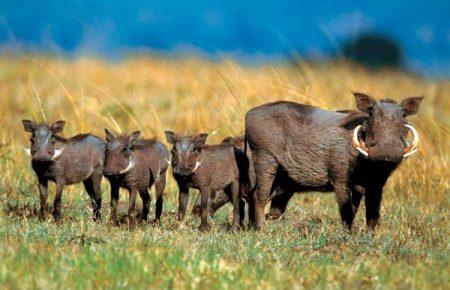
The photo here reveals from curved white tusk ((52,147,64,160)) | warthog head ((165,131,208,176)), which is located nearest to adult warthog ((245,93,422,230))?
warthog head ((165,131,208,176))

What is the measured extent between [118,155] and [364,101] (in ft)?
6.44

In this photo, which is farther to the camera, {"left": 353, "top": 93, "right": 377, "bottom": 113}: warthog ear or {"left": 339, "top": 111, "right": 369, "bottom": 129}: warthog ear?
{"left": 339, "top": 111, "right": 369, "bottom": 129}: warthog ear

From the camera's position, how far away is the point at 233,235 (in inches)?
267

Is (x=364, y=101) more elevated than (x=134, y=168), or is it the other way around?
(x=364, y=101)

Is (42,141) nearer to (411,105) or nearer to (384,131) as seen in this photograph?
(384,131)

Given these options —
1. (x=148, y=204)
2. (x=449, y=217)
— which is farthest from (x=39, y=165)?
(x=449, y=217)

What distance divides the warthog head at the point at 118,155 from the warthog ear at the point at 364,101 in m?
1.77

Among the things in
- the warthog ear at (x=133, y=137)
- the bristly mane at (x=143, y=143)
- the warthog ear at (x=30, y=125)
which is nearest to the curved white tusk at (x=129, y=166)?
the warthog ear at (x=133, y=137)

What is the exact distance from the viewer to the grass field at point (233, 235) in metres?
4.99

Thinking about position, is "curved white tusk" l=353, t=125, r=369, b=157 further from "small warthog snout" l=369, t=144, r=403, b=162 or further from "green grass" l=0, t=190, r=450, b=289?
"green grass" l=0, t=190, r=450, b=289

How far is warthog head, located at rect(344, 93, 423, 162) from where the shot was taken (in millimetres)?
6754

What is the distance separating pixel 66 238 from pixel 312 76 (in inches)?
232

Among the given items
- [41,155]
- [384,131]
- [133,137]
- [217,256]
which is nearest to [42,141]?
[41,155]

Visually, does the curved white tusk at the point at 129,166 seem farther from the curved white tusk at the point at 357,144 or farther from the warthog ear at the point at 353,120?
the curved white tusk at the point at 357,144
